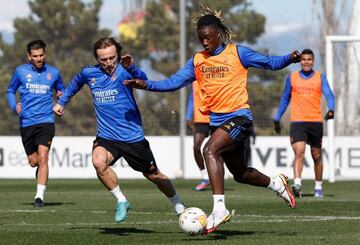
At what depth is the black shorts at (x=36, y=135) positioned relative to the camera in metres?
15.8

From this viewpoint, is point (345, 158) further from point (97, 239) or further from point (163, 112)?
point (97, 239)

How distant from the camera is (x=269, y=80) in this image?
1072 inches

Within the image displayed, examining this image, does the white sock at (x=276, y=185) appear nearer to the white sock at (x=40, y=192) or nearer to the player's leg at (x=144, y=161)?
the player's leg at (x=144, y=161)

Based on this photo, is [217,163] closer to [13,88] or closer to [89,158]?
[13,88]

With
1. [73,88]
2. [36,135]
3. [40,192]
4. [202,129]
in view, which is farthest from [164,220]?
[202,129]

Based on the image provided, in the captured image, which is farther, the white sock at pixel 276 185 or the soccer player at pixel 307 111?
the soccer player at pixel 307 111

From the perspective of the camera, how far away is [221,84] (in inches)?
434

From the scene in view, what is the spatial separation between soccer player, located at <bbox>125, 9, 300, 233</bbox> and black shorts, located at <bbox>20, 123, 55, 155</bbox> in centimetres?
492

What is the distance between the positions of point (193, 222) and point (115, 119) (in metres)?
1.90

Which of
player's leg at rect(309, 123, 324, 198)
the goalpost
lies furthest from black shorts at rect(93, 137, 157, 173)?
the goalpost

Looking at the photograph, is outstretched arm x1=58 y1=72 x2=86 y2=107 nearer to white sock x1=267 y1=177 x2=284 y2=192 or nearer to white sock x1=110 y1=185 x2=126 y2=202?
white sock x1=110 y1=185 x2=126 y2=202

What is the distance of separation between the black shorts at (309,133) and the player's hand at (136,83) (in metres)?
7.01

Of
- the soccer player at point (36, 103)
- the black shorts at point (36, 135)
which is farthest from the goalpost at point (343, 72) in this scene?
the black shorts at point (36, 135)

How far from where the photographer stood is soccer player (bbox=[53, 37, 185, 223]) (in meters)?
11.5
